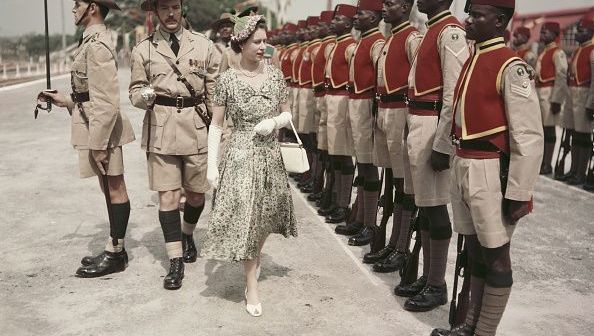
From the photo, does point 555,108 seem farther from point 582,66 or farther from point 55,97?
point 55,97

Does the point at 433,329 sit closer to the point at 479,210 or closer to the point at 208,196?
the point at 479,210

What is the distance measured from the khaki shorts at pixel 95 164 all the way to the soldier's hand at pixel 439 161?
2.55 m

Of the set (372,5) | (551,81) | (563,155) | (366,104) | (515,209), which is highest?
(372,5)

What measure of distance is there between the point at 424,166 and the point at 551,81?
702cm

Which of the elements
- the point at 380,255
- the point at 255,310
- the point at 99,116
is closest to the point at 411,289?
the point at 380,255

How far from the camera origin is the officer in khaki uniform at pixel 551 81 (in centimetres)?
987

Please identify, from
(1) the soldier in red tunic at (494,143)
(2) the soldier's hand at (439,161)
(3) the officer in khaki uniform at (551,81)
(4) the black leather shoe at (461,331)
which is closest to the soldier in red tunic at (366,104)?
(2) the soldier's hand at (439,161)

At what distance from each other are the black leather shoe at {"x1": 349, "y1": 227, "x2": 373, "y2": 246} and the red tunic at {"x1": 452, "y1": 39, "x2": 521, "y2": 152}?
2592 mm

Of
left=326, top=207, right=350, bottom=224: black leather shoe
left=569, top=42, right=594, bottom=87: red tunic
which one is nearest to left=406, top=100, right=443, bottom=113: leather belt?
left=326, top=207, right=350, bottom=224: black leather shoe

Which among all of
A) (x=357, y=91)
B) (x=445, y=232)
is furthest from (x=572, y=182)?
(x=445, y=232)

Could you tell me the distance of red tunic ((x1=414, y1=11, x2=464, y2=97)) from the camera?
409 cm

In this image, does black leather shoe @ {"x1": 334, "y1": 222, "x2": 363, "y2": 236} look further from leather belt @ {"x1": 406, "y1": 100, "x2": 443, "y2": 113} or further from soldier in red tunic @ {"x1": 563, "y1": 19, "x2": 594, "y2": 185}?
soldier in red tunic @ {"x1": 563, "y1": 19, "x2": 594, "y2": 185}

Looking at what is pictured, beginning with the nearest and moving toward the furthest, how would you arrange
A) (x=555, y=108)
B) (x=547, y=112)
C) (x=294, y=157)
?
(x=294, y=157)
(x=555, y=108)
(x=547, y=112)

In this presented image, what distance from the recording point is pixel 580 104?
9.20 metres
